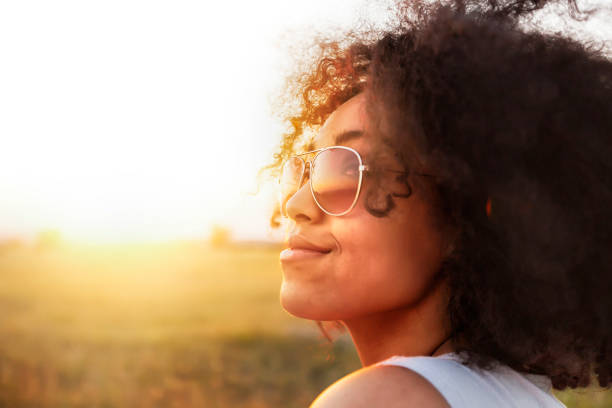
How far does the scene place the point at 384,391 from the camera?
1.31 m

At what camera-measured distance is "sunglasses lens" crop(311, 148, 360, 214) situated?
1692 mm

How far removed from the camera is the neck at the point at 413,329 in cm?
167

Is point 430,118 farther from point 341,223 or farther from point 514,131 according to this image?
point 341,223

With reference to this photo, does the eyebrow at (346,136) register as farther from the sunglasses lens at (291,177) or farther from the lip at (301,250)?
the lip at (301,250)

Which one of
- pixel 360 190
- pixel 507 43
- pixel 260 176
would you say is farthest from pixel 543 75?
pixel 260 176

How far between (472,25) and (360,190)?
536 mm

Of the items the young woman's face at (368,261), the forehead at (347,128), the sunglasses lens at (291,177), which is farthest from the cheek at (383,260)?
the sunglasses lens at (291,177)

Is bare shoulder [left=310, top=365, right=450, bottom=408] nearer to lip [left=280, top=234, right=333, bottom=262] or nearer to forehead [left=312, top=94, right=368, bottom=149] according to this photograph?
lip [left=280, top=234, right=333, bottom=262]

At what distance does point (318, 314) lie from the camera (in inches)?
65.8

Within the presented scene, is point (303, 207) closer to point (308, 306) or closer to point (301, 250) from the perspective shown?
point (301, 250)

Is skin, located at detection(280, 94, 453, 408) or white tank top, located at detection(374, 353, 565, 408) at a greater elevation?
skin, located at detection(280, 94, 453, 408)

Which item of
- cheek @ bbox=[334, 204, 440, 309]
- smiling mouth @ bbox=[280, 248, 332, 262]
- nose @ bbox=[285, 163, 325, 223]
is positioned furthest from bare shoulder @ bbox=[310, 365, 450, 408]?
nose @ bbox=[285, 163, 325, 223]

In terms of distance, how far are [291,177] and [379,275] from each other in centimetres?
53

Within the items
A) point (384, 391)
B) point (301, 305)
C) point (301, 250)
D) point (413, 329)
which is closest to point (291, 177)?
point (301, 250)
